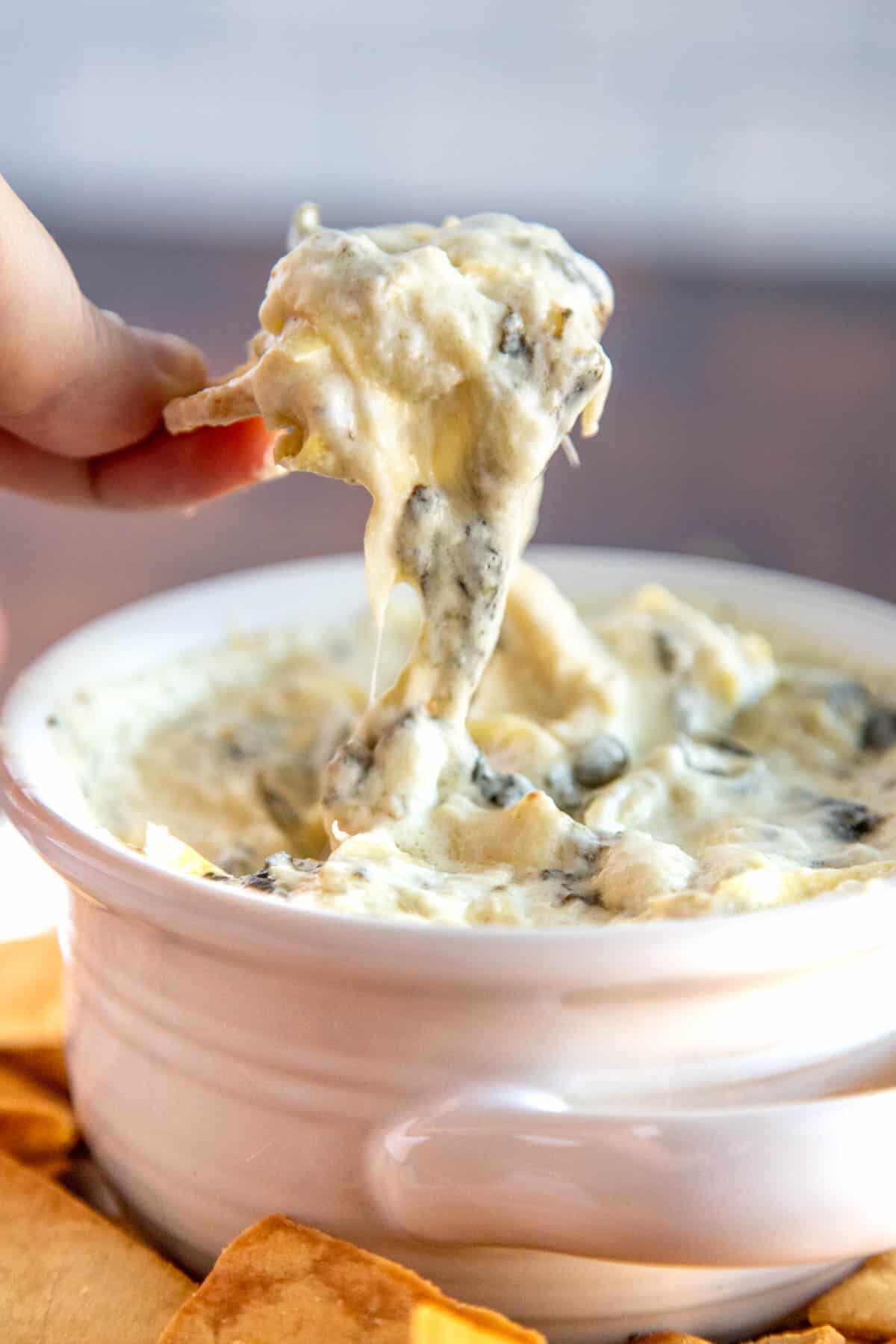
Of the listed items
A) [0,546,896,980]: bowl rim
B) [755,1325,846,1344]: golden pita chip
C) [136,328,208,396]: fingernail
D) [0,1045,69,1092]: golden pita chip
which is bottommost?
[0,1045,69,1092]: golden pita chip

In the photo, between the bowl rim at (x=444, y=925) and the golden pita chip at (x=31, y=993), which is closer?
the bowl rim at (x=444, y=925)

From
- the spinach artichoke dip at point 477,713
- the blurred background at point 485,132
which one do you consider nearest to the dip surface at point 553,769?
the spinach artichoke dip at point 477,713

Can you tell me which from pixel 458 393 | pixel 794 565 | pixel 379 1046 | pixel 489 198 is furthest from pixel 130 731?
pixel 489 198

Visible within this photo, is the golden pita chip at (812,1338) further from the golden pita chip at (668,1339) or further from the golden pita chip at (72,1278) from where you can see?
the golden pita chip at (72,1278)

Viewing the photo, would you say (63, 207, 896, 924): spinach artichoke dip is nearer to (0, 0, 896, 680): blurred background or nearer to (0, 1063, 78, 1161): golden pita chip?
(0, 1063, 78, 1161): golden pita chip

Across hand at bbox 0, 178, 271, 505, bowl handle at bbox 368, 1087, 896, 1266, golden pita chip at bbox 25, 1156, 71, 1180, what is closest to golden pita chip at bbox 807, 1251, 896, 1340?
bowl handle at bbox 368, 1087, 896, 1266

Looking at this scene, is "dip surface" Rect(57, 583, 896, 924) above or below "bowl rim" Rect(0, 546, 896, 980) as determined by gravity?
below

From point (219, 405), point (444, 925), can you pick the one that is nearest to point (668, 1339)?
point (444, 925)

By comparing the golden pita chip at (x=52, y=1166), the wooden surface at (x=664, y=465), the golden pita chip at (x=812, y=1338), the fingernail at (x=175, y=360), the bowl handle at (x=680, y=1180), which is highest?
the fingernail at (x=175, y=360)
